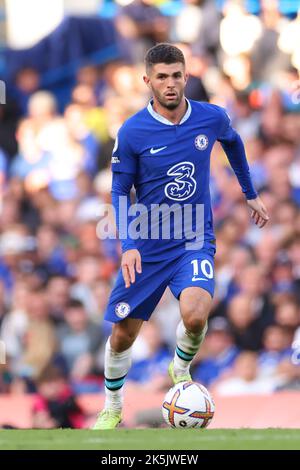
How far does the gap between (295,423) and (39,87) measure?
6376mm

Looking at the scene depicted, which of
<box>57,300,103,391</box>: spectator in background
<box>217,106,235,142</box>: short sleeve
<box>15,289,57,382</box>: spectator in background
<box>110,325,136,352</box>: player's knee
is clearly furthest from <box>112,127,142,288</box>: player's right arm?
<box>15,289,57,382</box>: spectator in background

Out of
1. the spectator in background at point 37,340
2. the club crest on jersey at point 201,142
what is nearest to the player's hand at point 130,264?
the club crest on jersey at point 201,142

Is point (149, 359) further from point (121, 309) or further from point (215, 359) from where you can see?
point (121, 309)

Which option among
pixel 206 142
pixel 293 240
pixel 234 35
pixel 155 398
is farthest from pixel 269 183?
pixel 206 142

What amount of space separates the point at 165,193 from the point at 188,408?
1475 millimetres

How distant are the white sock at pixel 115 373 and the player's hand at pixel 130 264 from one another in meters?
0.76

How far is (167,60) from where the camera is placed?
26.7ft

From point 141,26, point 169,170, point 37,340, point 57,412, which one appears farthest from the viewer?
point 141,26

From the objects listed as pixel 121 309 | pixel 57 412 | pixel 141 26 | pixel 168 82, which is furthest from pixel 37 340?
pixel 168 82

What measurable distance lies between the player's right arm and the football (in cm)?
83

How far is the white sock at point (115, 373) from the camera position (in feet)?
28.1

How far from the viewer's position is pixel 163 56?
8.17 m

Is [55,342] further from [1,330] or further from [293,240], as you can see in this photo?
[293,240]

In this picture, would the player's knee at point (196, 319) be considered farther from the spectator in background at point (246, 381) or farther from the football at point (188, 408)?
the spectator in background at point (246, 381)
